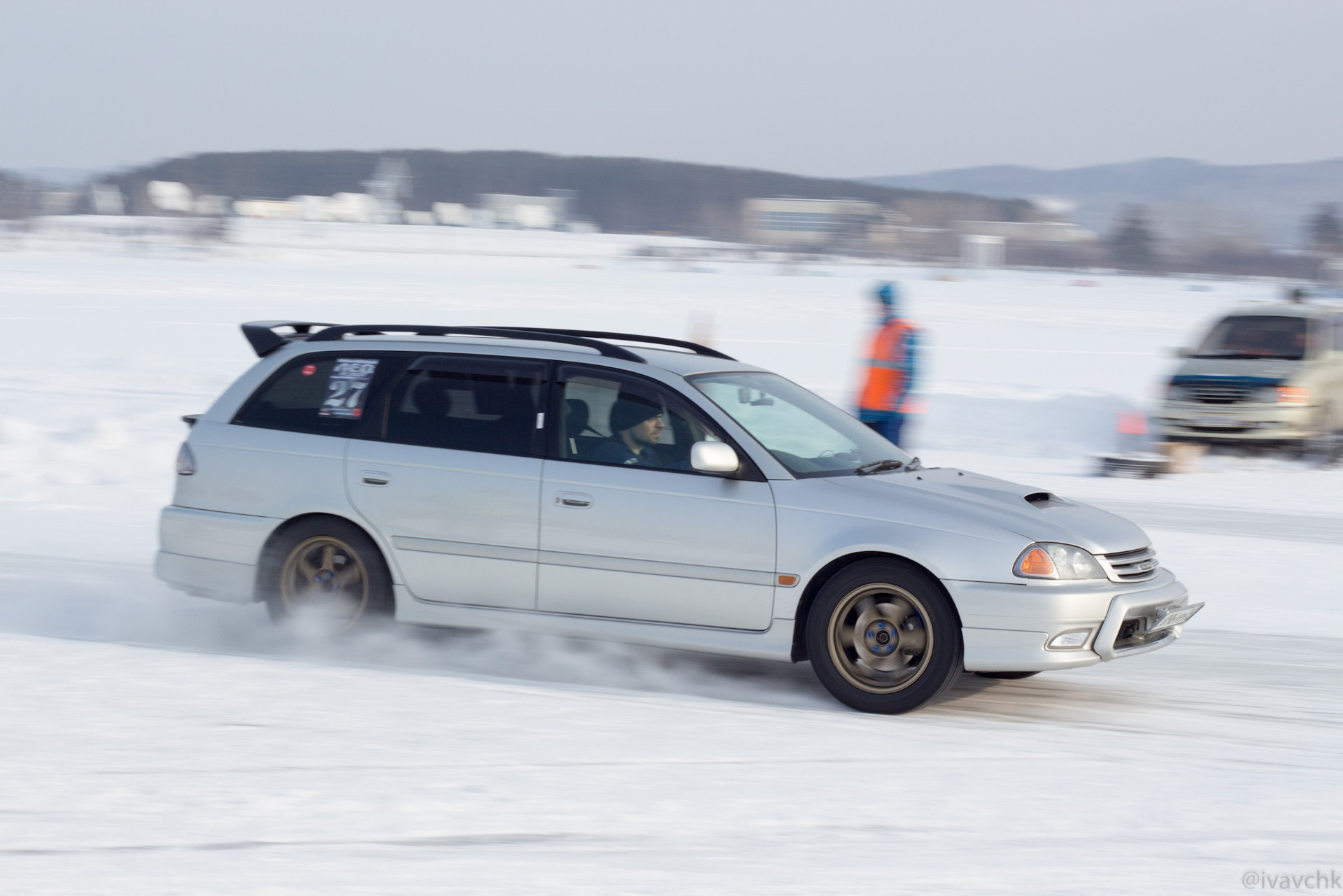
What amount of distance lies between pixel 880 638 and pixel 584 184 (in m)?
96.0

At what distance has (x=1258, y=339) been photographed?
15703 mm

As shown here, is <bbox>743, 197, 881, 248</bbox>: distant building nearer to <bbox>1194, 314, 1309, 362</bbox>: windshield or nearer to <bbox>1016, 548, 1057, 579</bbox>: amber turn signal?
<bbox>1194, 314, 1309, 362</bbox>: windshield

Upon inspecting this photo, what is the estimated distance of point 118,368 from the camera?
19250mm

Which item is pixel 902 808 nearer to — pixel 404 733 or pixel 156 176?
pixel 404 733

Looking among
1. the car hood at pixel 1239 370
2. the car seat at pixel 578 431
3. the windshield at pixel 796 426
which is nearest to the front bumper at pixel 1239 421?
the car hood at pixel 1239 370

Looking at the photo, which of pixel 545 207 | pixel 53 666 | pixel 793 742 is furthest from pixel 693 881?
pixel 545 207

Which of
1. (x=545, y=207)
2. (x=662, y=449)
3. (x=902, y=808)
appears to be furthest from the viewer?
(x=545, y=207)

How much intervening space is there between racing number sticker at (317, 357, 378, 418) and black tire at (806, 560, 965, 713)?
2.40 meters

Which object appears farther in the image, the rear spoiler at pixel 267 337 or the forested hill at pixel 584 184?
the forested hill at pixel 584 184

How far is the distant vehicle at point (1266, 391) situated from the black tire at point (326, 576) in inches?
429

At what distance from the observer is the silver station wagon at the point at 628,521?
17.9 ft

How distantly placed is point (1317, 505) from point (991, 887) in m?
9.20

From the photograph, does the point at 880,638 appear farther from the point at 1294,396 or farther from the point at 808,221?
the point at 808,221

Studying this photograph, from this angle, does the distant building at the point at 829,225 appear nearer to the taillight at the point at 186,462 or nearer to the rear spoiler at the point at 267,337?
the rear spoiler at the point at 267,337
